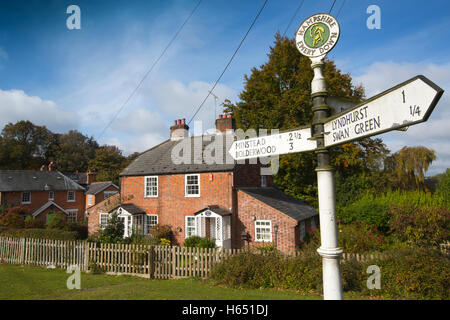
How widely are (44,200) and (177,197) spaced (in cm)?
2665

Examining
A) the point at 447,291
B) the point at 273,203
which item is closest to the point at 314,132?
the point at 447,291

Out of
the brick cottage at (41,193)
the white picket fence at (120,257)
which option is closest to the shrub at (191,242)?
the white picket fence at (120,257)

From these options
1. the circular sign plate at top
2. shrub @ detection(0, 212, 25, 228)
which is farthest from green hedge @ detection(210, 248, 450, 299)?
shrub @ detection(0, 212, 25, 228)

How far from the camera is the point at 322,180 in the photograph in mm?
2846

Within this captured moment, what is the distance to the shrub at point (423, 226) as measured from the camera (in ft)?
46.9

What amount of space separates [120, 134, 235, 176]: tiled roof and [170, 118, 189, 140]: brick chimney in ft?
2.02

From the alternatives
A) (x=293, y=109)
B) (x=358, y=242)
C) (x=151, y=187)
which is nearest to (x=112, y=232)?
(x=151, y=187)

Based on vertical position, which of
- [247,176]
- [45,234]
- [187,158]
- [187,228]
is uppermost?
[187,158]

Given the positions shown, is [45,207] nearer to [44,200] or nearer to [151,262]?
[44,200]

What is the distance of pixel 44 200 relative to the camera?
35.6 m

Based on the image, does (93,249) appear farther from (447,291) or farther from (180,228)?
(447,291)

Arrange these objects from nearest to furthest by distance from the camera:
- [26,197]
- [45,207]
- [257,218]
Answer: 1. [257,218]
2. [45,207]
3. [26,197]

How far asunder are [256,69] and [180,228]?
16937 millimetres
